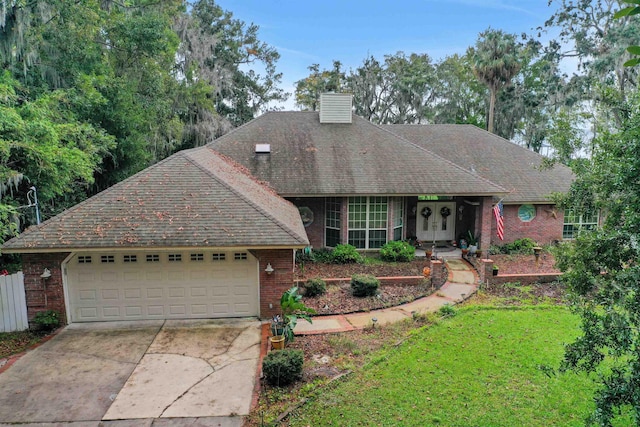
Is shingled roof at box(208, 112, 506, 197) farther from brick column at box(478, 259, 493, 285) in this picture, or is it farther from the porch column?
brick column at box(478, 259, 493, 285)

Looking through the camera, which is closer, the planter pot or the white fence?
the planter pot

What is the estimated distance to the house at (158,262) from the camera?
9.55m

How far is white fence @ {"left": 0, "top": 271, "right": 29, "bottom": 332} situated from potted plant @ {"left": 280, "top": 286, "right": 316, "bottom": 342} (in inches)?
243

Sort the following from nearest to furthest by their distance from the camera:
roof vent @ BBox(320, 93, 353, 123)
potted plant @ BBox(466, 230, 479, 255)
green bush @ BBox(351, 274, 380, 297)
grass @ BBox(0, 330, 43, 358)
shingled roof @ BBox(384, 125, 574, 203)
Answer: grass @ BBox(0, 330, 43, 358)
green bush @ BBox(351, 274, 380, 297)
potted plant @ BBox(466, 230, 479, 255)
shingled roof @ BBox(384, 125, 574, 203)
roof vent @ BBox(320, 93, 353, 123)

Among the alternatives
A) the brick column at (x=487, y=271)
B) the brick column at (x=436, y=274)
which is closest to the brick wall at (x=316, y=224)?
the brick column at (x=436, y=274)

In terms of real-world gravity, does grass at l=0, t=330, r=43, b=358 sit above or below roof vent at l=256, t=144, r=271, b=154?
below

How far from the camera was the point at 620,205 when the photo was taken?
14.7 ft

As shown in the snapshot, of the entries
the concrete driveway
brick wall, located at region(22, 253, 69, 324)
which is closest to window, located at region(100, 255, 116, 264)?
brick wall, located at region(22, 253, 69, 324)

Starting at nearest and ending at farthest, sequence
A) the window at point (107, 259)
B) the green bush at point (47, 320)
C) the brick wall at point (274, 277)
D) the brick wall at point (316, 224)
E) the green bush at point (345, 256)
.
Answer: the green bush at point (47, 320) → the window at point (107, 259) → the brick wall at point (274, 277) → the green bush at point (345, 256) → the brick wall at point (316, 224)

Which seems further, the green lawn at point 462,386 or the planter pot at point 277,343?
the planter pot at point 277,343

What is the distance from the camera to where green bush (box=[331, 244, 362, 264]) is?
15227 mm

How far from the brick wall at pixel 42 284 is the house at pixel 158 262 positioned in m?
0.02

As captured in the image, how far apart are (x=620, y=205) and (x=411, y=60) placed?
108 feet

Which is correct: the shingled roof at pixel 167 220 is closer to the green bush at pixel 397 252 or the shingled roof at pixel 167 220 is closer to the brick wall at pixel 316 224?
the brick wall at pixel 316 224
